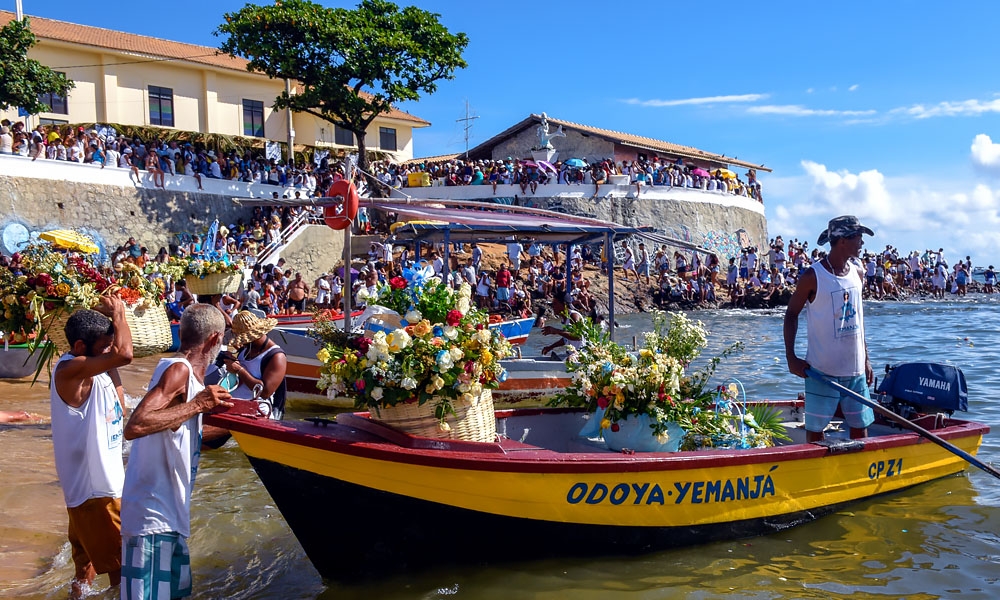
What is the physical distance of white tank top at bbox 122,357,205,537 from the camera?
147 inches

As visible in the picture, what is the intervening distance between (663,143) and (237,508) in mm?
41132

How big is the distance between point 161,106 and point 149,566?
34.0 m

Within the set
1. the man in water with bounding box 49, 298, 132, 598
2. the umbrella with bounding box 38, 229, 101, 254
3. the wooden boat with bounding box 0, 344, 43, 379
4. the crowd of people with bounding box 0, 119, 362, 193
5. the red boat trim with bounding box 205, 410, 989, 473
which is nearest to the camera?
the man in water with bounding box 49, 298, 132, 598

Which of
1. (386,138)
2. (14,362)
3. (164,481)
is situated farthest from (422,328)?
(386,138)

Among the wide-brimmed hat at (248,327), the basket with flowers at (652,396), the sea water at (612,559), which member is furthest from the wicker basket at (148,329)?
the basket with flowers at (652,396)

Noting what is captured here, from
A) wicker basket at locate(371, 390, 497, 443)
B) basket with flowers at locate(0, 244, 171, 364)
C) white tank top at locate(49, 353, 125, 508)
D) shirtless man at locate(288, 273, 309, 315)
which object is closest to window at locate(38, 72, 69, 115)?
shirtless man at locate(288, 273, 309, 315)

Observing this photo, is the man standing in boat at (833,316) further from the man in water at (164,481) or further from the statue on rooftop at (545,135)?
the statue on rooftop at (545,135)

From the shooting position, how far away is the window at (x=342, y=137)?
3994cm

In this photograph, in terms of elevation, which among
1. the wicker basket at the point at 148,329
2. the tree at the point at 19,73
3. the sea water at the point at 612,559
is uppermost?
the tree at the point at 19,73

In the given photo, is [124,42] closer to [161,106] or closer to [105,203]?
[161,106]

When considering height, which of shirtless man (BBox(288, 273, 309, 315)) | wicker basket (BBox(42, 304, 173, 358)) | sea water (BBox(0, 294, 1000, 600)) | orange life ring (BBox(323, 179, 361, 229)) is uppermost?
orange life ring (BBox(323, 179, 361, 229))

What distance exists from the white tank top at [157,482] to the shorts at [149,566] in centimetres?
5

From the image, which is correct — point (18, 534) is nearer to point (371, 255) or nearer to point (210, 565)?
point (210, 565)

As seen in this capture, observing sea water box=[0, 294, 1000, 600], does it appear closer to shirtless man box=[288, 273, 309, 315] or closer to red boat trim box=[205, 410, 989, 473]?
red boat trim box=[205, 410, 989, 473]
